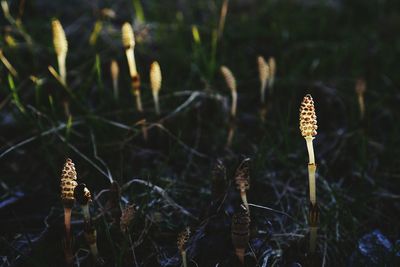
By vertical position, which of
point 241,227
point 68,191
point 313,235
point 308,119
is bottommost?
point 313,235

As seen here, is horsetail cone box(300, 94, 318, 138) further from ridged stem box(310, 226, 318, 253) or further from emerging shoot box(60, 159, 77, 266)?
emerging shoot box(60, 159, 77, 266)

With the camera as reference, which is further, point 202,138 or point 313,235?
point 202,138

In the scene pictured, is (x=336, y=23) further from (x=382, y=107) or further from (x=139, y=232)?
(x=139, y=232)

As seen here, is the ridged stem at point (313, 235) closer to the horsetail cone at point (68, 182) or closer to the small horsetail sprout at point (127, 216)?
the small horsetail sprout at point (127, 216)

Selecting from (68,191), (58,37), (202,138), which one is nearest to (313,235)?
(68,191)

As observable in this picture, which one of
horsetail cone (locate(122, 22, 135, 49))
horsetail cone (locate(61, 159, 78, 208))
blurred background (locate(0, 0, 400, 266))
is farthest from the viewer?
horsetail cone (locate(122, 22, 135, 49))

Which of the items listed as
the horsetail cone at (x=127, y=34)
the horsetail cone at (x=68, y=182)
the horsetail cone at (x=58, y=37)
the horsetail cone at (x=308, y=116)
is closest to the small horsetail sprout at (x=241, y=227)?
the horsetail cone at (x=308, y=116)

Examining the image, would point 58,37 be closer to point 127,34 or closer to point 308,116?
point 127,34

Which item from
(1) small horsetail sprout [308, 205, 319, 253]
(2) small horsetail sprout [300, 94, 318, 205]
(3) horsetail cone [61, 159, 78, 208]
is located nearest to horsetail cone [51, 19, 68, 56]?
(3) horsetail cone [61, 159, 78, 208]
